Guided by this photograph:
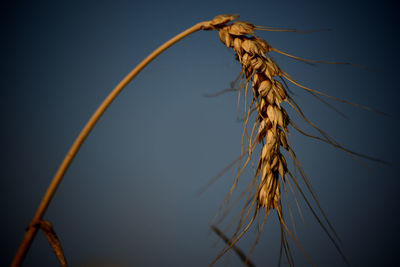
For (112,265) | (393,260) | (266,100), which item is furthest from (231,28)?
(393,260)

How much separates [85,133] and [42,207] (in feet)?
0.39

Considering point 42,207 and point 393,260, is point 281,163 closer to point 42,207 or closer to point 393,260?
point 42,207

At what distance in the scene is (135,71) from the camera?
0.29 meters

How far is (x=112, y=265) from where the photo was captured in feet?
3.16

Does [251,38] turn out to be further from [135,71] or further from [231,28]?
[135,71]

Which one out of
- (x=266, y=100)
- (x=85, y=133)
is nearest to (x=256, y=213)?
(x=266, y=100)

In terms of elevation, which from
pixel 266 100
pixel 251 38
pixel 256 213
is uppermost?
pixel 251 38

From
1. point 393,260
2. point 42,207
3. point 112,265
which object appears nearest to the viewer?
point 42,207

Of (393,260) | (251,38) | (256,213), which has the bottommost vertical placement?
(393,260)

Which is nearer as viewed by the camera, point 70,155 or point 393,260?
point 70,155

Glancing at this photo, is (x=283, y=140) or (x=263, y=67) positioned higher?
(x=263, y=67)

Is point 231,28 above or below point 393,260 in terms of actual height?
above

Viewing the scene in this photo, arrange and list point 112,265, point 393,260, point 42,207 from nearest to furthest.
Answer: point 42,207
point 112,265
point 393,260

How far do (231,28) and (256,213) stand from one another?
0.33 metres
